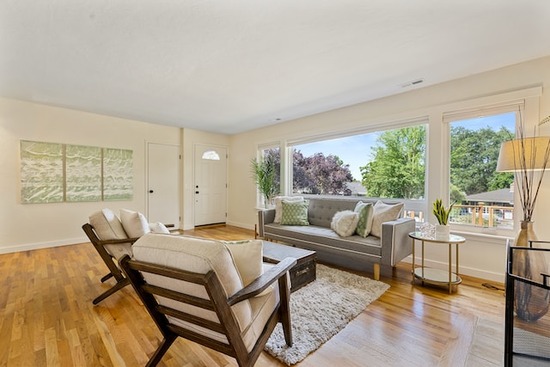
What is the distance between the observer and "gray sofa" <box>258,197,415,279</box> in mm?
2652

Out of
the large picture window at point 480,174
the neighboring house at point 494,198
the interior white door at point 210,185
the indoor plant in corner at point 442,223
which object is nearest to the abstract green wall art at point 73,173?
the interior white door at point 210,185

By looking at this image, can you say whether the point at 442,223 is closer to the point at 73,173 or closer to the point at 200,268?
the point at 200,268

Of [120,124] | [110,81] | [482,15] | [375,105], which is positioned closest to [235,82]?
[110,81]

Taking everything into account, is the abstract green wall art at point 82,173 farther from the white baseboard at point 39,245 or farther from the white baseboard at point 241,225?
the white baseboard at point 241,225

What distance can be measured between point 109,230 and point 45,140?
10.3 feet

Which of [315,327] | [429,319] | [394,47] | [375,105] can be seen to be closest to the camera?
[315,327]

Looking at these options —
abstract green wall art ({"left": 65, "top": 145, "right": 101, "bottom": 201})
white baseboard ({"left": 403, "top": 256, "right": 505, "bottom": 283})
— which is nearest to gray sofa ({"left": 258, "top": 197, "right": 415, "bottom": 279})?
white baseboard ({"left": 403, "top": 256, "right": 505, "bottom": 283})

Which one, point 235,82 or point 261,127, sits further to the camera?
point 261,127

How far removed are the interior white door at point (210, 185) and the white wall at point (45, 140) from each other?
1.34 metres

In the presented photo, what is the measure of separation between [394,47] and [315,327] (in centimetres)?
252

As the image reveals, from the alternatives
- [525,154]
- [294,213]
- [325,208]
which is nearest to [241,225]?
[294,213]

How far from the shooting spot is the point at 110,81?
117 inches

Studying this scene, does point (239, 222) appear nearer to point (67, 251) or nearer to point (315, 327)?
point (67, 251)

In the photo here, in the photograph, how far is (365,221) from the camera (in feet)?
9.98
